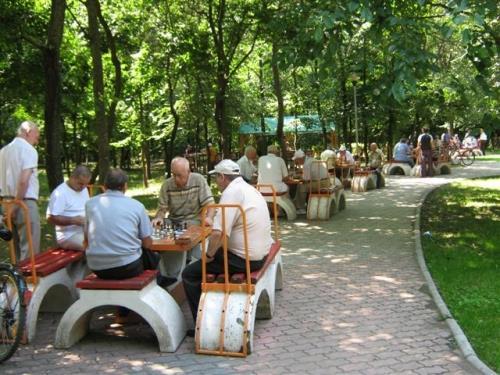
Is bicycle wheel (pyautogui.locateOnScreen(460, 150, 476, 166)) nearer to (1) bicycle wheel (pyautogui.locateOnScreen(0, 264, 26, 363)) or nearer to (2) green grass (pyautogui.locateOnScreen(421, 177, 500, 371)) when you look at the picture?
(2) green grass (pyautogui.locateOnScreen(421, 177, 500, 371))

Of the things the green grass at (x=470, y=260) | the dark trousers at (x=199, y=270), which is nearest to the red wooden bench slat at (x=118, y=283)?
the dark trousers at (x=199, y=270)

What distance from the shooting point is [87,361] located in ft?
16.6

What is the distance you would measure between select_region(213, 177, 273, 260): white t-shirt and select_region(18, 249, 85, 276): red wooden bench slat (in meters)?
1.73

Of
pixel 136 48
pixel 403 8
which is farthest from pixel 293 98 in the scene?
pixel 403 8

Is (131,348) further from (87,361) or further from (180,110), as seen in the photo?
(180,110)

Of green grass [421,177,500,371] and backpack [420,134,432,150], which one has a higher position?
backpack [420,134,432,150]

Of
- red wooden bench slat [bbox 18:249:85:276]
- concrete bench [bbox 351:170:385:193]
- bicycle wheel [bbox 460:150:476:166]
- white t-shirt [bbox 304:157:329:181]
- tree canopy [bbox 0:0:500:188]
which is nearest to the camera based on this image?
red wooden bench slat [bbox 18:249:85:276]

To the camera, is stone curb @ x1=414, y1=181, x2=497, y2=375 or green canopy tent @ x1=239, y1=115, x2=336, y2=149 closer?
stone curb @ x1=414, y1=181, x2=497, y2=375

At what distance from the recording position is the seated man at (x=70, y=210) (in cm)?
646

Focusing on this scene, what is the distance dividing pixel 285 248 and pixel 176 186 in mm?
2822

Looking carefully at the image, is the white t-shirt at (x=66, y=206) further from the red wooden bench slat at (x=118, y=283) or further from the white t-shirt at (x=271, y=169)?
the white t-shirt at (x=271, y=169)

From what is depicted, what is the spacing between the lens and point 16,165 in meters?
6.74

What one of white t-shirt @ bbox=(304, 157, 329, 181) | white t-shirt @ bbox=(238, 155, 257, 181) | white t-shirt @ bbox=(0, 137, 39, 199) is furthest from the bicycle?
white t-shirt @ bbox=(238, 155, 257, 181)

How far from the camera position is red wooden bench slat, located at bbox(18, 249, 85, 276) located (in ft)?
18.7
